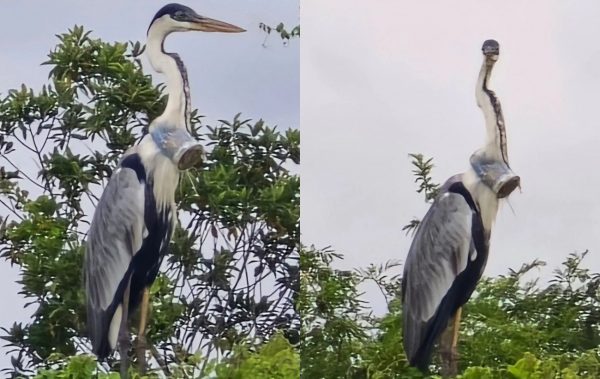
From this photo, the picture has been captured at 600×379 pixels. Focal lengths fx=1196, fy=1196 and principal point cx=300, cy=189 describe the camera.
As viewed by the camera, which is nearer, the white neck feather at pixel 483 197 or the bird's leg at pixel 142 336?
the bird's leg at pixel 142 336

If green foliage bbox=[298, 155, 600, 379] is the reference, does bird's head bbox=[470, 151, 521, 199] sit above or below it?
above

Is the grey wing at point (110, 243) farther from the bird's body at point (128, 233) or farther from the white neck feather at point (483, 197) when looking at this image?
the white neck feather at point (483, 197)

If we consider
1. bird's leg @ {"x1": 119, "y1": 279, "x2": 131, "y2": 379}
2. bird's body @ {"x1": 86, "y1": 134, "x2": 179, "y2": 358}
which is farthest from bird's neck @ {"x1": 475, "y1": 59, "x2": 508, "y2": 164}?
bird's leg @ {"x1": 119, "y1": 279, "x2": 131, "y2": 379}

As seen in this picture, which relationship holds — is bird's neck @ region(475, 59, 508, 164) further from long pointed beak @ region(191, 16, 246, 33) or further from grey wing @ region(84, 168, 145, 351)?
grey wing @ region(84, 168, 145, 351)

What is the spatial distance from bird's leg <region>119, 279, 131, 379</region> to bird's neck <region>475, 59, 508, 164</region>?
1683 mm

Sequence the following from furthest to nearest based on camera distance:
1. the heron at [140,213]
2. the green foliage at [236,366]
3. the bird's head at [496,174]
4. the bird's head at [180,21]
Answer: the bird's head at [496,174]
the bird's head at [180,21]
the heron at [140,213]
the green foliage at [236,366]

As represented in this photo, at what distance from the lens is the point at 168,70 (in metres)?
5.11

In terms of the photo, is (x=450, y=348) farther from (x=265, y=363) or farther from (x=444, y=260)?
(x=265, y=363)

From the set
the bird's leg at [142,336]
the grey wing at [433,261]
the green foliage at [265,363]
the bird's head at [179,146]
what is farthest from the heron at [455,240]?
the bird's leg at [142,336]

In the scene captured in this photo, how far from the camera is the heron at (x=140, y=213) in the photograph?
5020 mm

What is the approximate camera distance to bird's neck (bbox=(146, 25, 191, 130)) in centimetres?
510

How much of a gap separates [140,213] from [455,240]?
1.38m

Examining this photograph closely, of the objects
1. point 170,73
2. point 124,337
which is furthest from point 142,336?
point 170,73

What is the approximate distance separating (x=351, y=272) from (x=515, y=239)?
747 mm
